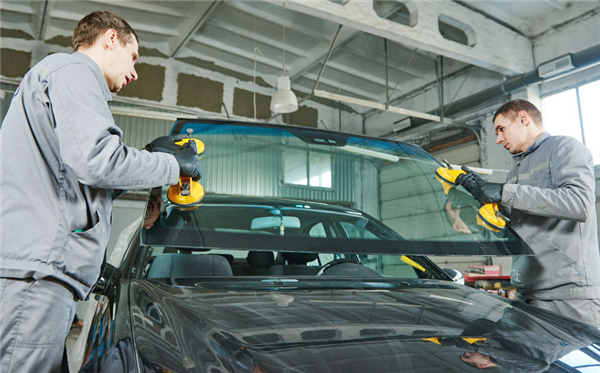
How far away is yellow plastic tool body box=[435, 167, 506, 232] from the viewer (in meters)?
1.62

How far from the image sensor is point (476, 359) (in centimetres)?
88

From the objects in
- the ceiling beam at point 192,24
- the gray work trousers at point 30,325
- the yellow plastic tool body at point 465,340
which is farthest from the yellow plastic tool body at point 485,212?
the ceiling beam at point 192,24

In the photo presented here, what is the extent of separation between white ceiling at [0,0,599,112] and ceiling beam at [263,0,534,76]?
17 mm

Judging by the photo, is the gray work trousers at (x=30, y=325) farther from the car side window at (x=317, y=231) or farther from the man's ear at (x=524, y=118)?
the man's ear at (x=524, y=118)

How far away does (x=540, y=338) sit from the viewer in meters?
1.08

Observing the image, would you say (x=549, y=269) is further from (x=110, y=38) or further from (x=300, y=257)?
(x=110, y=38)

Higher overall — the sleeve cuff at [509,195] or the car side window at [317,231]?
the sleeve cuff at [509,195]

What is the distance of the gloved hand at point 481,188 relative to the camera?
5.47 feet

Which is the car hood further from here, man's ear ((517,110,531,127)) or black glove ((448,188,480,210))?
man's ear ((517,110,531,127))

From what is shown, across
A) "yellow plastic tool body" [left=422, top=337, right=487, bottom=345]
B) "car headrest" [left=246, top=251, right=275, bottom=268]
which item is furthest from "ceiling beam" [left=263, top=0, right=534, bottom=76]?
"yellow plastic tool body" [left=422, top=337, right=487, bottom=345]

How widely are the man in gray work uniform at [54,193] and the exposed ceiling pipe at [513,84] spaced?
724cm

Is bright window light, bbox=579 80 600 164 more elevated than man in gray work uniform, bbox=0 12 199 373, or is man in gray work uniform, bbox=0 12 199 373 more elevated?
bright window light, bbox=579 80 600 164

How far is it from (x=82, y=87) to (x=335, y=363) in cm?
95

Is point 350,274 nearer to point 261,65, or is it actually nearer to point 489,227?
point 489,227
